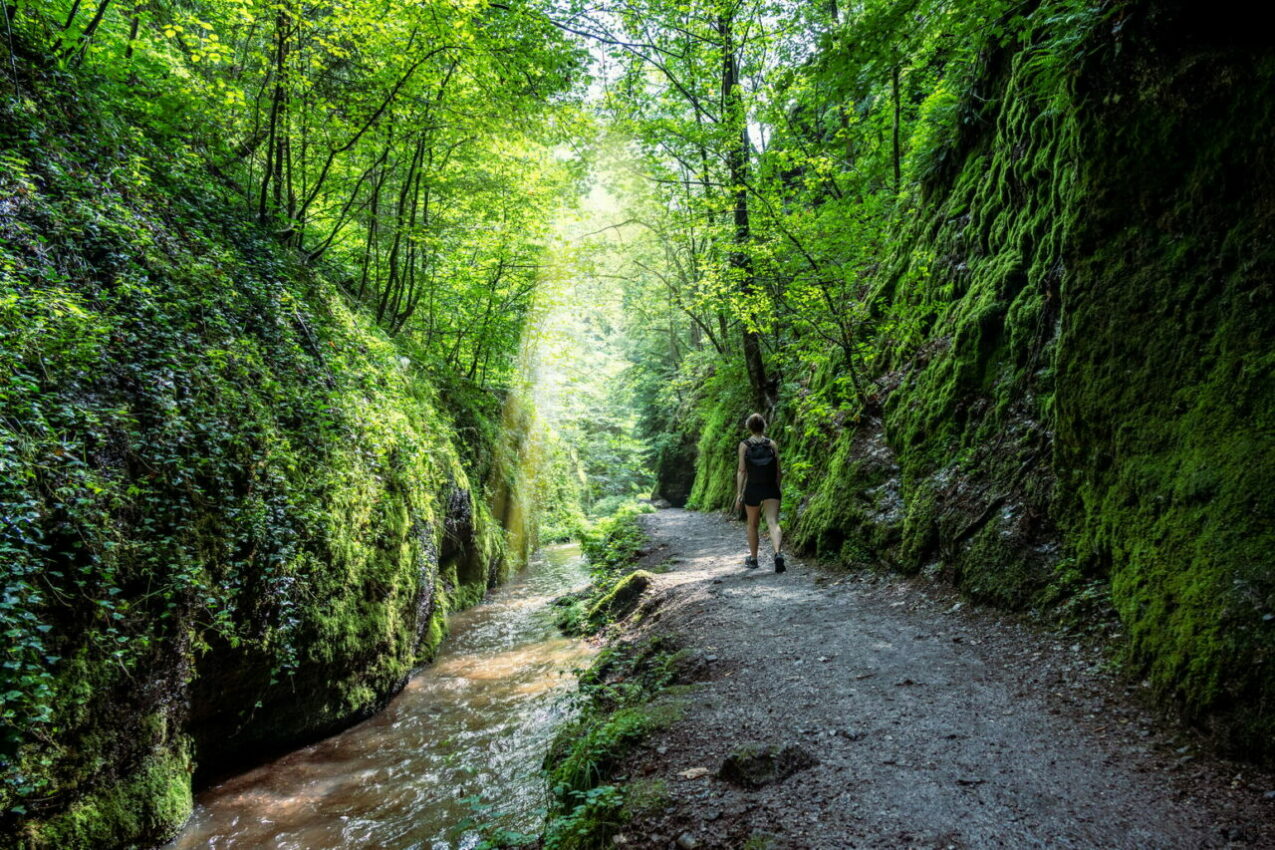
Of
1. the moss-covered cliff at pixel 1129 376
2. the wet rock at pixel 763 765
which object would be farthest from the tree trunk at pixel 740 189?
the wet rock at pixel 763 765

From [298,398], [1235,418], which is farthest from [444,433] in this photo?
[1235,418]

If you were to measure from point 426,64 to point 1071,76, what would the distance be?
776cm

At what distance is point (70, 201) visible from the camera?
4523 mm

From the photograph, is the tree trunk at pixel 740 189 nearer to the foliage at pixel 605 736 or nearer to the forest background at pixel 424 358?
the forest background at pixel 424 358

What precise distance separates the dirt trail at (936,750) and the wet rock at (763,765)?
60 mm

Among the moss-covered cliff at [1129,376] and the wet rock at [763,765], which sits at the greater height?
the moss-covered cliff at [1129,376]

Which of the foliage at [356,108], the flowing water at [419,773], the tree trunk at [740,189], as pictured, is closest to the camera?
the flowing water at [419,773]

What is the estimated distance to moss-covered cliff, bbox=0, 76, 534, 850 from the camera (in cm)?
322

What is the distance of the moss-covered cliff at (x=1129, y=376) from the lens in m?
2.86

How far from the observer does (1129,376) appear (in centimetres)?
377

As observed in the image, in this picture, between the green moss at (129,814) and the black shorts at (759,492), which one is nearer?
the green moss at (129,814)

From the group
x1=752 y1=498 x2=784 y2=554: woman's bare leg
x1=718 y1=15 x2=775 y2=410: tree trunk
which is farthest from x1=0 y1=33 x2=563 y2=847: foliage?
x1=718 y1=15 x2=775 y2=410: tree trunk

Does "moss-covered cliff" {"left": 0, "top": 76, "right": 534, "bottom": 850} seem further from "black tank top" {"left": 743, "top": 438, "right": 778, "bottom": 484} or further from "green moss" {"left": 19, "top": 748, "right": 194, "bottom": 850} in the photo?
"black tank top" {"left": 743, "top": 438, "right": 778, "bottom": 484}

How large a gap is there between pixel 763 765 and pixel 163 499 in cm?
438
